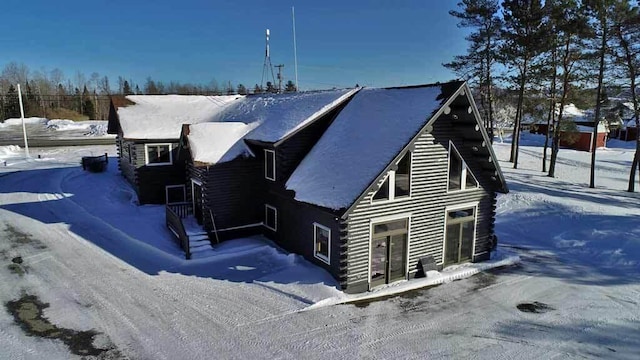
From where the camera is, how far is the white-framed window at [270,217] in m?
16.5

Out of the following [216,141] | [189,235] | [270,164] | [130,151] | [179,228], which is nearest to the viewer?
[179,228]

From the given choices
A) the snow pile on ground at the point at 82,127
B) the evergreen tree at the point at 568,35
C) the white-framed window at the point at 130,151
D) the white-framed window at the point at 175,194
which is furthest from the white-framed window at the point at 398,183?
the snow pile on ground at the point at 82,127

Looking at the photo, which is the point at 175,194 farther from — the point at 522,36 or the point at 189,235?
the point at 522,36

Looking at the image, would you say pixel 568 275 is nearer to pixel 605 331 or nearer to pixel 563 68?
pixel 605 331

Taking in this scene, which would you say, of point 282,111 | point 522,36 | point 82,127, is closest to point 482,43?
point 522,36

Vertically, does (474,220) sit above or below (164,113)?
below

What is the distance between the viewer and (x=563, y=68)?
Answer: 93.5 ft

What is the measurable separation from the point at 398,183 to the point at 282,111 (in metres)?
7.47

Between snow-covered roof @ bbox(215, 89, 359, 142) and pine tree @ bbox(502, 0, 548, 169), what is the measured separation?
718 inches

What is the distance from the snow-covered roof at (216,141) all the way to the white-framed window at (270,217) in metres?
2.57

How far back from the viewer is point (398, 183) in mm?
12953

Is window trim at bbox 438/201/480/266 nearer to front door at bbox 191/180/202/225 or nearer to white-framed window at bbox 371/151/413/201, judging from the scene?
white-framed window at bbox 371/151/413/201

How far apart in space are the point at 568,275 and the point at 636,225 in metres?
6.92

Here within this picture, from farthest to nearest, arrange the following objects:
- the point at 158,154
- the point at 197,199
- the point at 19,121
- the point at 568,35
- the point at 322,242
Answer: the point at 19,121, the point at 568,35, the point at 158,154, the point at 197,199, the point at 322,242
